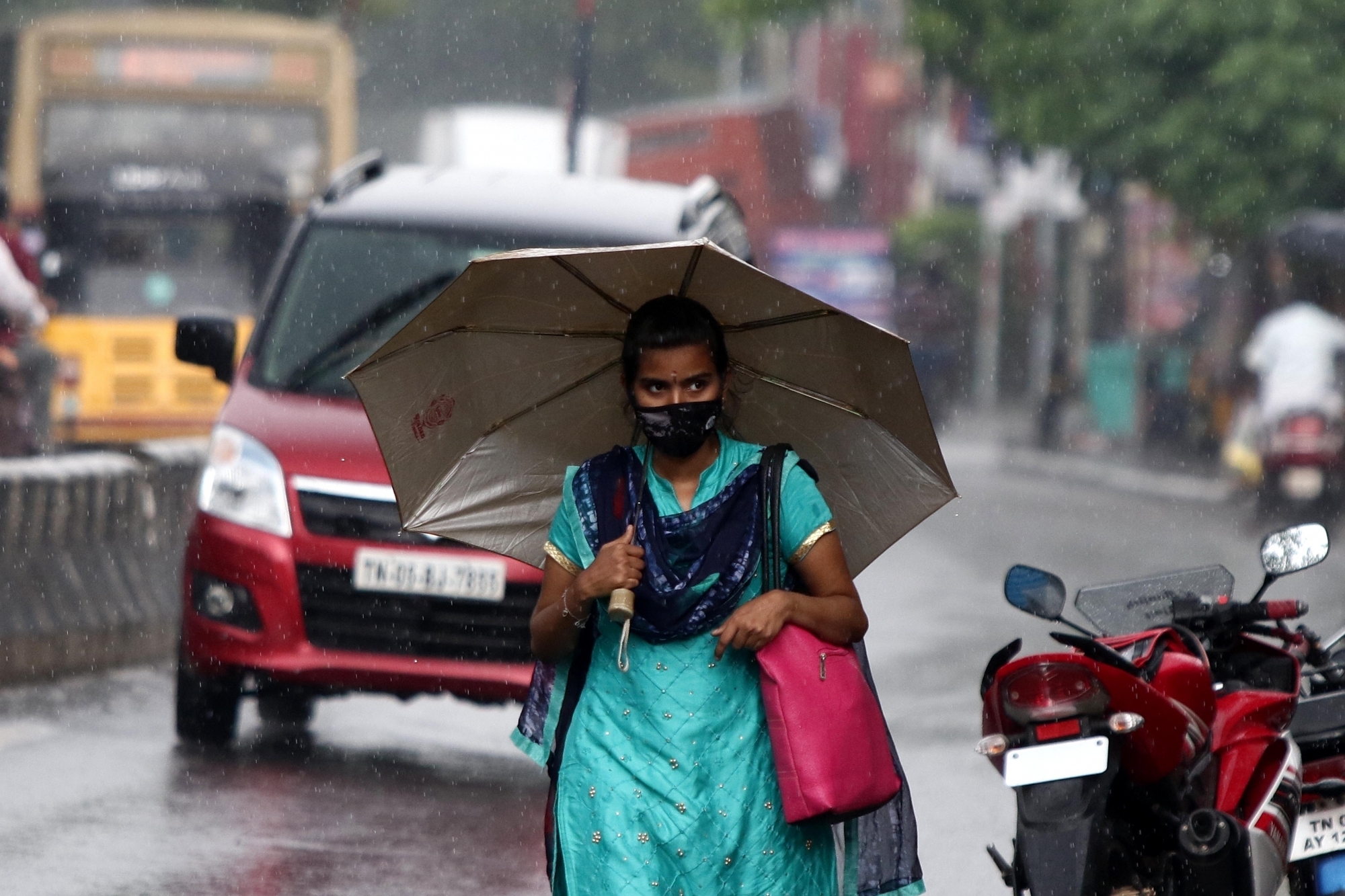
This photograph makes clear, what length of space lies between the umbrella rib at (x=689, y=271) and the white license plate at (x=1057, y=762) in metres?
0.97

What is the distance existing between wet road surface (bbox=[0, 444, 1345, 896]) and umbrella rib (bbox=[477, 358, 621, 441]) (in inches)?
82.6

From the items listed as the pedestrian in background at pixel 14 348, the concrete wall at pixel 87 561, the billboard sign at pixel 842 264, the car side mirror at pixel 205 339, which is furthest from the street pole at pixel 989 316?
the car side mirror at pixel 205 339

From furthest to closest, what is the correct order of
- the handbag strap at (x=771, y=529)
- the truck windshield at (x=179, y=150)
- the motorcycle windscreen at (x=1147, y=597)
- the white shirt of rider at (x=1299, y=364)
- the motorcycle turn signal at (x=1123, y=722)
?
the truck windshield at (x=179, y=150), the white shirt of rider at (x=1299, y=364), the motorcycle windscreen at (x=1147, y=597), the motorcycle turn signal at (x=1123, y=722), the handbag strap at (x=771, y=529)

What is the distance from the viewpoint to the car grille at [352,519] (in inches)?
293

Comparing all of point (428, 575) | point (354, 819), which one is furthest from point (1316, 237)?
point (354, 819)

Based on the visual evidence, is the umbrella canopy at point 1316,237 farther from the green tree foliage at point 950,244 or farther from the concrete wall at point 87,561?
the green tree foliage at point 950,244

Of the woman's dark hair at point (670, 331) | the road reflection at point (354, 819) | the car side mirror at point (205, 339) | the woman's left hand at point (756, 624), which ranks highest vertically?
the car side mirror at point (205, 339)

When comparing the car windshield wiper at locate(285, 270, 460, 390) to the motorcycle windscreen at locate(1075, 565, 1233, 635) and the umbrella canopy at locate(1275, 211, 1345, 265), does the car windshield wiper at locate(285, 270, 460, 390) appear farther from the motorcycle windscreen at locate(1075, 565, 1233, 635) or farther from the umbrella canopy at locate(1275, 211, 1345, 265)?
the umbrella canopy at locate(1275, 211, 1345, 265)

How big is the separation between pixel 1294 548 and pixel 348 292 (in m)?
4.53

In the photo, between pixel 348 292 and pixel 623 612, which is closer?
pixel 623 612

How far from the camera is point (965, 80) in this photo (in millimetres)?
30812

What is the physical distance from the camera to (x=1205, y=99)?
24.5 m

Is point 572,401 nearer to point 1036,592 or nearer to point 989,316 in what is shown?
point 1036,592

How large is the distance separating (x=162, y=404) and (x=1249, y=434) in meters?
9.24
